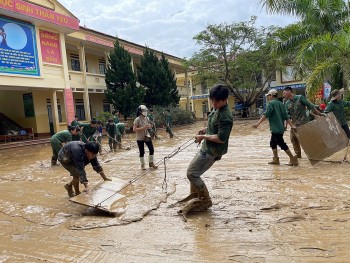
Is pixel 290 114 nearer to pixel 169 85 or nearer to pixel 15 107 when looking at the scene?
pixel 15 107

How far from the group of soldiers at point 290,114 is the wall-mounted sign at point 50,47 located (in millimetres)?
15611

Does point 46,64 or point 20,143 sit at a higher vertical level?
point 46,64

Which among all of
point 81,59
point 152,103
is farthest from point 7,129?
point 152,103

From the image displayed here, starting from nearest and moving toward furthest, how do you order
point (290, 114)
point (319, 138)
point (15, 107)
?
point (319, 138) → point (290, 114) → point (15, 107)

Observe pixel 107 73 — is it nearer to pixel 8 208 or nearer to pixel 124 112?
pixel 124 112

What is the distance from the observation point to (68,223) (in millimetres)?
4262

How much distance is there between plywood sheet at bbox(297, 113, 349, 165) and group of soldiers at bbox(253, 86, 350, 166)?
233 mm

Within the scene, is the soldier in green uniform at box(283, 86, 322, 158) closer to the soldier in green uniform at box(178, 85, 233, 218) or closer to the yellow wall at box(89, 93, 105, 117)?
the soldier in green uniform at box(178, 85, 233, 218)

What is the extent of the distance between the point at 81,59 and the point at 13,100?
509 centimetres

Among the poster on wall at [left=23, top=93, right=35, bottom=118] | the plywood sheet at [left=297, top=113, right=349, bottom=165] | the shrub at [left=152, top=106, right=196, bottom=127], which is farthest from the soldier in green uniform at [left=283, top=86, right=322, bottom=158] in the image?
the poster on wall at [left=23, top=93, right=35, bottom=118]

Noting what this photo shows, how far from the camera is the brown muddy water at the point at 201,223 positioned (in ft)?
10.4

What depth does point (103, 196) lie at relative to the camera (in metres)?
4.73

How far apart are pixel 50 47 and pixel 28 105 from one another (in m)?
4.02

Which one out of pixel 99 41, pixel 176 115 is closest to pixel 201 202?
pixel 99 41
